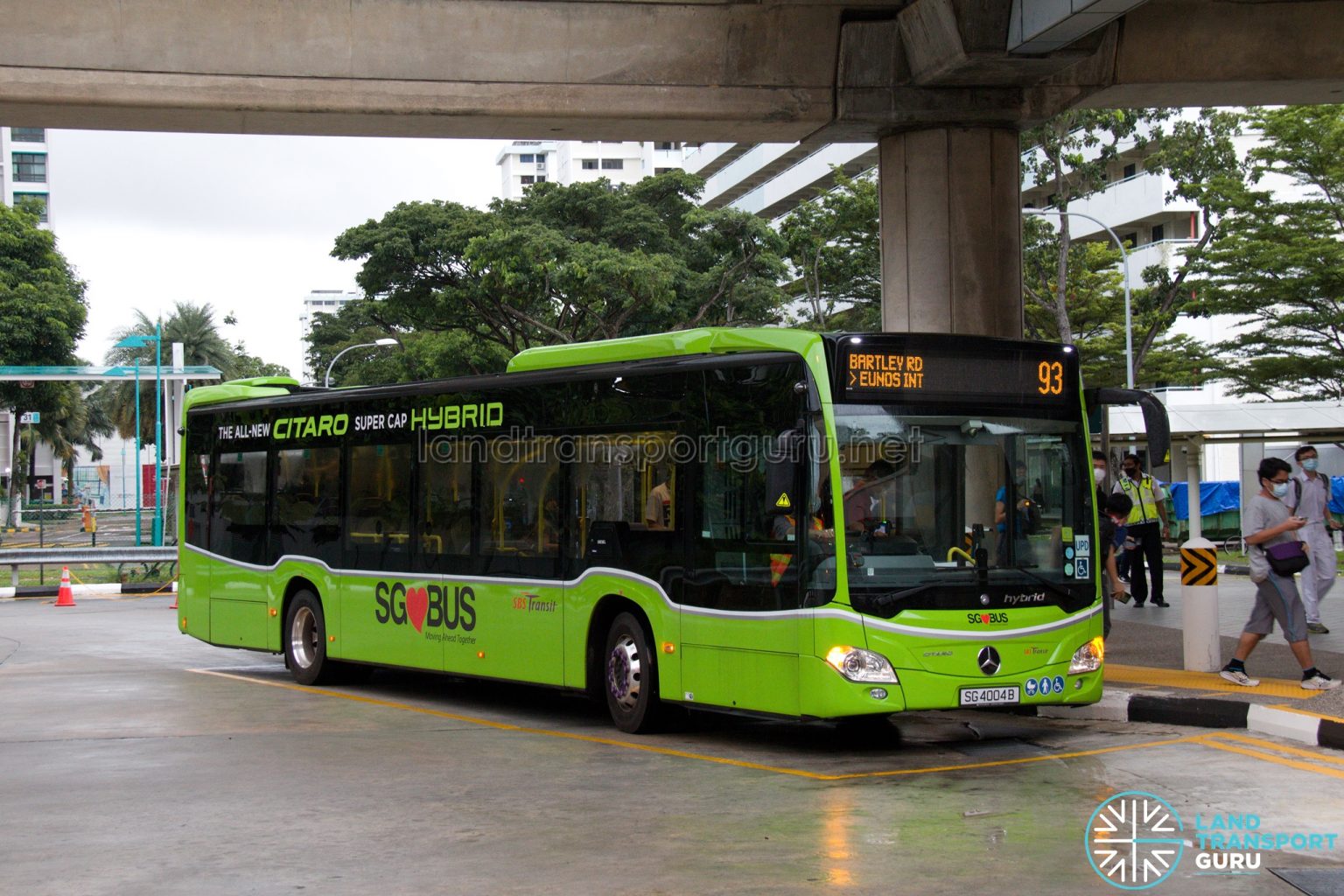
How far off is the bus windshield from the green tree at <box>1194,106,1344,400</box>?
90.5ft

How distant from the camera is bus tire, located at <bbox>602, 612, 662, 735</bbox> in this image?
11367 mm

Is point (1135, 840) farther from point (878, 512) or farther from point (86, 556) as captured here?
point (86, 556)

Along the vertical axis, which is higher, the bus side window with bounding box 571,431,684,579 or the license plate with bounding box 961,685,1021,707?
the bus side window with bounding box 571,431,684,579

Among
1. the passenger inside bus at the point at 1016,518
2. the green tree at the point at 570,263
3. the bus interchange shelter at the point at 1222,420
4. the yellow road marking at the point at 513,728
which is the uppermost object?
the green tree at the point at 570,263

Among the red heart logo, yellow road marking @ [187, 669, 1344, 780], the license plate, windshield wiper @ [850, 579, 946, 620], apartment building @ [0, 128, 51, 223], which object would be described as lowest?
yellow road marking @ [187, 669, 1344, 780]

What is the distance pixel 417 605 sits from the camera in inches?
545

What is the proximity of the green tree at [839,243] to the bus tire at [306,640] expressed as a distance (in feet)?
88.3

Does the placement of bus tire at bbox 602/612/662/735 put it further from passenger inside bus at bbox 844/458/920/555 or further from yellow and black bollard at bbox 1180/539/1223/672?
yellow and black bollard at bbox 1180/539/1223/672

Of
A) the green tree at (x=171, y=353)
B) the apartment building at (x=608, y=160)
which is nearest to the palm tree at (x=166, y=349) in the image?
the green tree at (x=171, y=353)

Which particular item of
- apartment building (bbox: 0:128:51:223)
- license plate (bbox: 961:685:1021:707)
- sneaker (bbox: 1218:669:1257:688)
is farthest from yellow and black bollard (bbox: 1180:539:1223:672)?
apartment building (bbox: 0:128:51:223)

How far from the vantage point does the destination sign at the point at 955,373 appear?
32.9ft

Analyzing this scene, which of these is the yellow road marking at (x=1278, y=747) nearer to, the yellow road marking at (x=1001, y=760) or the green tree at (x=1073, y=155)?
the yellow road marking at (x=1001, y=760)

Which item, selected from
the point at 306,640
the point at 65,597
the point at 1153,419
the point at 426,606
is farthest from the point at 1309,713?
the point at 65,597

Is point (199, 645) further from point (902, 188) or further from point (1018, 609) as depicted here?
point (1018, 609)
